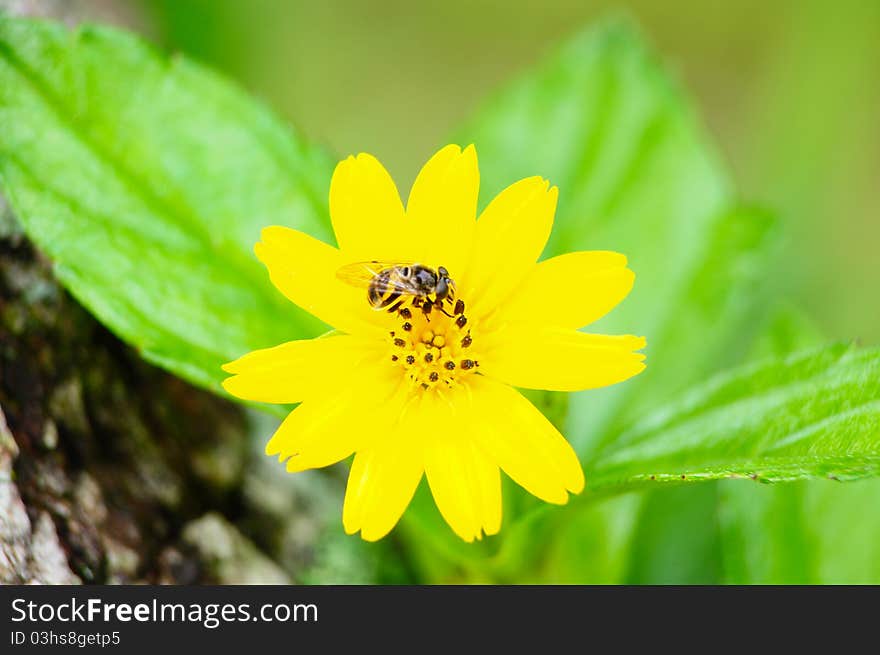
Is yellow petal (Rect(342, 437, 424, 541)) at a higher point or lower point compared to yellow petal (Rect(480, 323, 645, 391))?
lower

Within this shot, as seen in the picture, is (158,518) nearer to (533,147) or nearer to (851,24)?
(533,147)

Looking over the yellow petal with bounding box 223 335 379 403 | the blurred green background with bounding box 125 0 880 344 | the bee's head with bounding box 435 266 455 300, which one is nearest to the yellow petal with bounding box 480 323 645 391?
the bee's head with bounding box 435 266 455 300

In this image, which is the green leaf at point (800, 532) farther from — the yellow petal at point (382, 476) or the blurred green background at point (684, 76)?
the blurred green background at point (684, 76)

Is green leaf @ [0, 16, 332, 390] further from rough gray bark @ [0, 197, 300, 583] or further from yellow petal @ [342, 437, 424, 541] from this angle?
yellow petal @ [342, 437, 424, 541]

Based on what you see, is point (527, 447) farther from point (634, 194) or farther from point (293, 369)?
point (634, 194)

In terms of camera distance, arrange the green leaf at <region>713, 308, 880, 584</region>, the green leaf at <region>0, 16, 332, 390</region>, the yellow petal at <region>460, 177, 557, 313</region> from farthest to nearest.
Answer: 1. the green leaf at <region>713, 308, 880, 584</region>
2. the green leaf at <region>0, 16, 332, 390</region>
3. the yellow petal at <region>460, 177, 557, 313</region>

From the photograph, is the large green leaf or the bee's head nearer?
the bee's head
